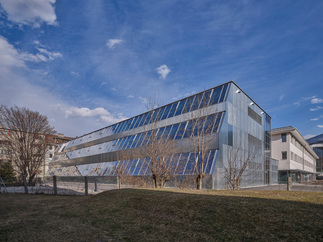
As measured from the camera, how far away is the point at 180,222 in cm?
685

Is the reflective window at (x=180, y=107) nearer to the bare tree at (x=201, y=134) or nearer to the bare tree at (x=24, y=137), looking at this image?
the bare tree at (x=201, y=134)

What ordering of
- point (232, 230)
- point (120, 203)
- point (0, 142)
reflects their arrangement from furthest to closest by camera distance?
point (0, 142) → point (120, 203) → point (232, 230)

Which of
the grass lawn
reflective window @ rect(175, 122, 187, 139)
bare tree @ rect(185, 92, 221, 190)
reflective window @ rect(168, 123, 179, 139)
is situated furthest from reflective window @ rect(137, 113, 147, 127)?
the grass lawn

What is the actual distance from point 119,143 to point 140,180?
19544 millimetres

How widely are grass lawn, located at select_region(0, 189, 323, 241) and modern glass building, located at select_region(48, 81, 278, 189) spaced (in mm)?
8075

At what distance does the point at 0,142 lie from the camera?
30.3m

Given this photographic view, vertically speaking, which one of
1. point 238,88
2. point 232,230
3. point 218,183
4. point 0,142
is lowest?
point 218,183

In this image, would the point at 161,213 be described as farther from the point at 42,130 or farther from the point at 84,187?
the point at 42,130

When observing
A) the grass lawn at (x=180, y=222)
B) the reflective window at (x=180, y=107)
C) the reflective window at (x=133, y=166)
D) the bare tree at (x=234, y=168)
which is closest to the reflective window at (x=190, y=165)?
the bare tree at (x=234, y=168)

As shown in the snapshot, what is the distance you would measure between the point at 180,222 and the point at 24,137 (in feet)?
98.3

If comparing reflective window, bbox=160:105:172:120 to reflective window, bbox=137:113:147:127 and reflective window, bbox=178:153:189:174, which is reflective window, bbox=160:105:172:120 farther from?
reflective window, bbox=178:153:189:174

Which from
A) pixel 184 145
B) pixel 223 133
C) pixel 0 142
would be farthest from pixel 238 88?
pixel 0 142

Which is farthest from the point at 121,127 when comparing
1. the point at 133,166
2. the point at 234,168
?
the point at 234,168

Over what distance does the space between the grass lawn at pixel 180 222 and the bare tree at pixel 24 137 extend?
77.5ft
